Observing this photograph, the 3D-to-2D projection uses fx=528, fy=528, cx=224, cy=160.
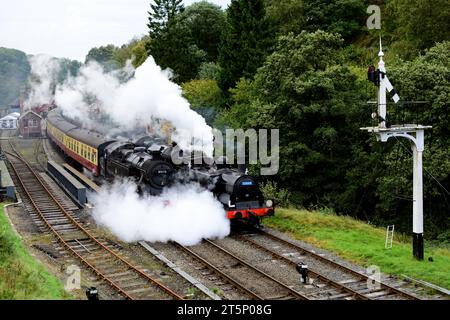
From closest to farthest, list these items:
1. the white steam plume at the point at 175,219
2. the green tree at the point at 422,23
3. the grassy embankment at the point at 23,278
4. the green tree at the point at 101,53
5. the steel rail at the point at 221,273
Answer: the grassy embankment at the point at 23,278, the steel rail at the point at 221,273, the white steam plume at the point at 175,219, the green tree at the point at 422,23, the green tree at the point at 101,53

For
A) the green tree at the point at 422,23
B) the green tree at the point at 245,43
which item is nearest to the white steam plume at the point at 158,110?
the green tree at the point at 245,43

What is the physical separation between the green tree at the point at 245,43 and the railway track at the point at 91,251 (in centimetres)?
1592

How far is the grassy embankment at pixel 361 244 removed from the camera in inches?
545

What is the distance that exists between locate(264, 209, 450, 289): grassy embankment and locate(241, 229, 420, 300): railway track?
817mm

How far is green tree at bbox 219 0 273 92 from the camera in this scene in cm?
3772

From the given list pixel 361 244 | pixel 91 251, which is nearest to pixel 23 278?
pixel 91 251

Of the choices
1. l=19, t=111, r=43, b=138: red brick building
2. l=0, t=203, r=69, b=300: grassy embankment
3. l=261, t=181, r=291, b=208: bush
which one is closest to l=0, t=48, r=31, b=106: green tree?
l=19, t=111, r=43, b=138: red brick building

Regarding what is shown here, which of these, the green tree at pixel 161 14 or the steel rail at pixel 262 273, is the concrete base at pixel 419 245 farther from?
the green tree at pixel 161 14

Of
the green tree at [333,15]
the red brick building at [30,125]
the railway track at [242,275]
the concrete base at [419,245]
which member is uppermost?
the green tree at [333,15]

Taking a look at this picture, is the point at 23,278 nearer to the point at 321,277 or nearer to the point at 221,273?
the point at 221,273

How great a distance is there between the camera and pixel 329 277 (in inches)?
539

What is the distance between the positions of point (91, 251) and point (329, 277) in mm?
7692

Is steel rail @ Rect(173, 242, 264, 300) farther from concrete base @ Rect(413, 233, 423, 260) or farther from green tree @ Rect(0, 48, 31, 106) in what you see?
green tree @ Rect(0, 48, 31, 106)

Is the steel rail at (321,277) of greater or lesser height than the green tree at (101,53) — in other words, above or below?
below
